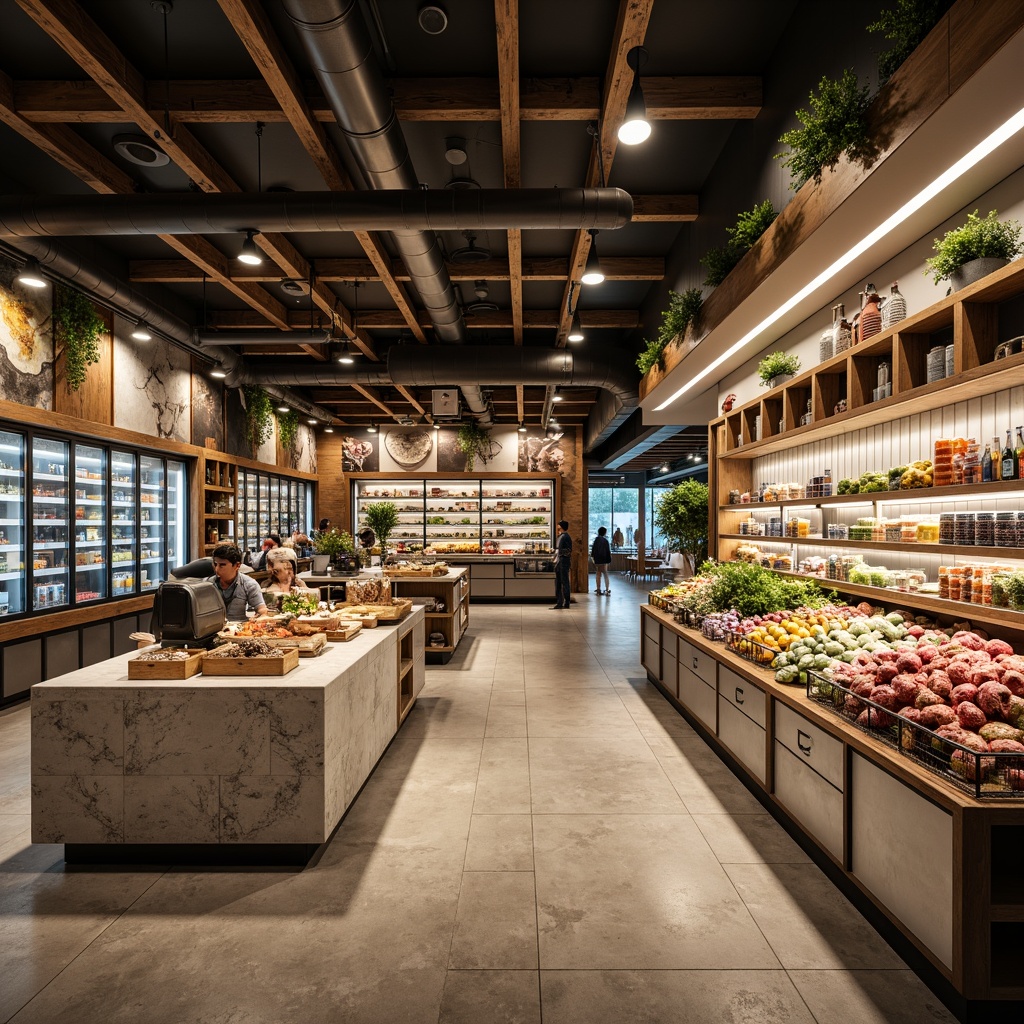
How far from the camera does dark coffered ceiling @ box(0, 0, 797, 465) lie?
11.7 ft

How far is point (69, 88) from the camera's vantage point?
401cm

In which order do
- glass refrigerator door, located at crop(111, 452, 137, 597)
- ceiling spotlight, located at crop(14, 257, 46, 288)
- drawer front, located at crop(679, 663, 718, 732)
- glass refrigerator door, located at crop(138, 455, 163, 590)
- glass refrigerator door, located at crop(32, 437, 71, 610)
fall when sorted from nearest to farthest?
drawer front, located at crop(679, 663, 718, 732)
ceiling spotlight, located at crop(14, 257, 46, 288)
glass refrigerator door, located at crop(32, 437, 71, 610)
glass refrigerator door, located at crop(111, 452, 137, 597)
glass refrigerator door, located at crop(138, 455, 163, 590)

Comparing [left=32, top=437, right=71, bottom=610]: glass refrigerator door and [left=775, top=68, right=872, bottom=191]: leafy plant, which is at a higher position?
[left=775, top=68, right=872, bottom=191]: leafy plant

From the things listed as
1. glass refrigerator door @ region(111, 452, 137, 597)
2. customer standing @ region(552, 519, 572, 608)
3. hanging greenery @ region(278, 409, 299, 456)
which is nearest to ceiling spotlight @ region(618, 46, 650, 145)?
glass refrigerator door @ region(111, 452, 137, 597)

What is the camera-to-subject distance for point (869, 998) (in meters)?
2.16

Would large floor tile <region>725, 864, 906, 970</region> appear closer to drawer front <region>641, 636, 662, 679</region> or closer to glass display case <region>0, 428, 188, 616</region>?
drawer front <region>641, 636, 662, 679</region>

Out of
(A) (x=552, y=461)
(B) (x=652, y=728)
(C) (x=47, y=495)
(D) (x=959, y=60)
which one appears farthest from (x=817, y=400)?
(A) (x=552, y=461)

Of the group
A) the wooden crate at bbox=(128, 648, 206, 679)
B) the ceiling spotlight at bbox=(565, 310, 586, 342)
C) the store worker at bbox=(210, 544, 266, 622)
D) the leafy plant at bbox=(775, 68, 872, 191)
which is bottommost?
the wooden crate at bbox=(128, 648, 206, 679)

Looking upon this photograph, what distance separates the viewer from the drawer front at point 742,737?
367 cm

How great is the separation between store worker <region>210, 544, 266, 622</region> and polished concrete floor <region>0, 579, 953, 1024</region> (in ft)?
5.25

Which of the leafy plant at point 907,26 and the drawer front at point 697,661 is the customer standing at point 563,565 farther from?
the leafy plant at point 907,26

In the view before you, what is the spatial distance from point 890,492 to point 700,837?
2164 mm

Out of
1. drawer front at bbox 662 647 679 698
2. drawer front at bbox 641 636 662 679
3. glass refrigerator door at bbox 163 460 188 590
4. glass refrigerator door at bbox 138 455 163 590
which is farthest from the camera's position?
glass refrigerator door at bbox 163 460 188 590

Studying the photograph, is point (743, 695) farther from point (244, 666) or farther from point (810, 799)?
point (244, 666)
